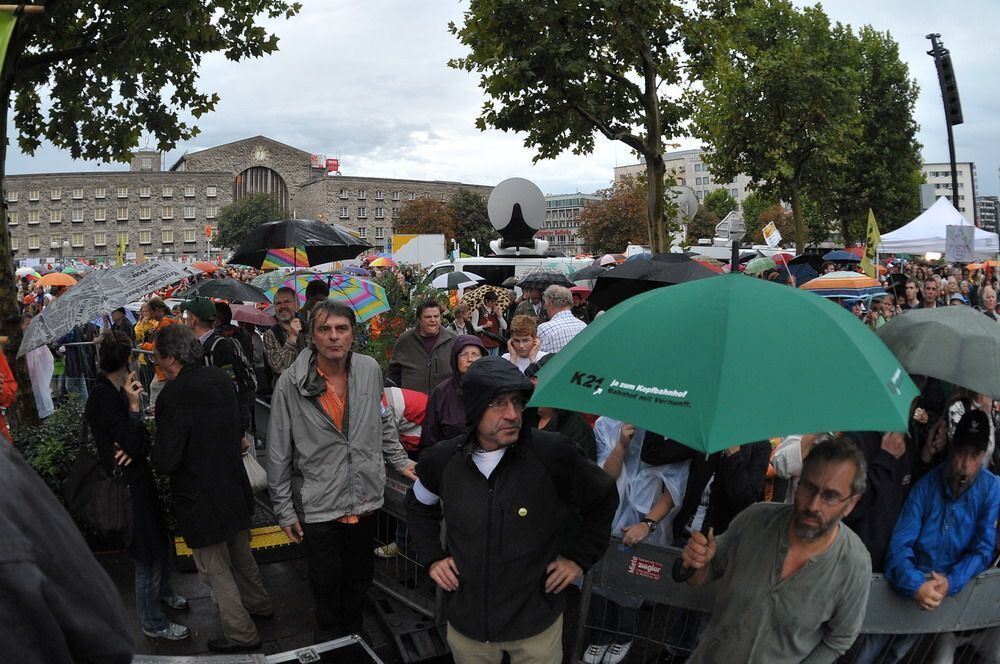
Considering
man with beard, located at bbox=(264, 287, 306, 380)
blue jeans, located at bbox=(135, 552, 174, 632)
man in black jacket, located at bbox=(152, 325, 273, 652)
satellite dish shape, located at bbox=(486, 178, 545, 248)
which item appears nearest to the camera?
man in black jacket, located at bbox=(152, 325, 273, 652)

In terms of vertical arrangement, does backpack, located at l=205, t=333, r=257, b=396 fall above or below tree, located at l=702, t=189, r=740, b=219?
below

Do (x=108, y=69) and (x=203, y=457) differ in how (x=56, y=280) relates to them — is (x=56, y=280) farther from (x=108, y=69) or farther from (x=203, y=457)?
(x=203, y=457)

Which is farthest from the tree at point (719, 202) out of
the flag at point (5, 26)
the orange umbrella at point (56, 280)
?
the flag at point (5, 26)

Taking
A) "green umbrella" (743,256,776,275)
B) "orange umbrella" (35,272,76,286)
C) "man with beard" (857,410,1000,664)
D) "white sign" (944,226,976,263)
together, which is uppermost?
"white sign" (944,226,976,263)

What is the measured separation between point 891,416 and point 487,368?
4.45 ft

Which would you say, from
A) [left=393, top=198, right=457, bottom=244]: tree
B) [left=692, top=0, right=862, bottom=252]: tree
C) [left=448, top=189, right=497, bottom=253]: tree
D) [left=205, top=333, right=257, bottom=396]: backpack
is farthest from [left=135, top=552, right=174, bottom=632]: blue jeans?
[left=448, top=189, right=497, bottom=253]: tree

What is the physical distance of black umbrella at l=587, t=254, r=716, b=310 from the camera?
7320mm

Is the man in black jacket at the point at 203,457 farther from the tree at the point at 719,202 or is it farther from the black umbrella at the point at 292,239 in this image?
the tree at the point at 719,202

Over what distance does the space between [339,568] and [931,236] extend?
1352 centimetres

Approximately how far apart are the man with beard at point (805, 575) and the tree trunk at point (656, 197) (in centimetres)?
1171

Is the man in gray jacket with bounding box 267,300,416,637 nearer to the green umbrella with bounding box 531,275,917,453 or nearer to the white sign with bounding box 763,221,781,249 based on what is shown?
the green umbrella with bounding box 531,275,917,453

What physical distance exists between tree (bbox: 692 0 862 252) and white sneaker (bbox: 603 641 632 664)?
982 inches

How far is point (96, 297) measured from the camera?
224 inches

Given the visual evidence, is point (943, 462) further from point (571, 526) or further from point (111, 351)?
point (111, 351)
